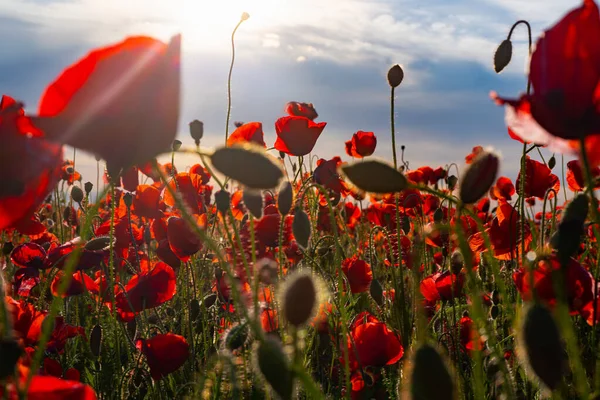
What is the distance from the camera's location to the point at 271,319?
2.03m

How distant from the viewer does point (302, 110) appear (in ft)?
9.08

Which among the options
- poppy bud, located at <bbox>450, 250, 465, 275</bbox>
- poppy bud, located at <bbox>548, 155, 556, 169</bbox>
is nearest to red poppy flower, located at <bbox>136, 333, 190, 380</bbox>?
poppy bud, located at <bbox>450, 250, 465, 275</bbox>

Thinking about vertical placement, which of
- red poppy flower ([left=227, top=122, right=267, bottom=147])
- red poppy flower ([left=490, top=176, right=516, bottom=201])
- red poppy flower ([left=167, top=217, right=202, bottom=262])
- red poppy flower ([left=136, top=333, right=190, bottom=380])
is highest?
red poppy flower ([left=490, top=176, right=516, bottom=201])

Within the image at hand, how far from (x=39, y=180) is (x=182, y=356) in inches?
42.7

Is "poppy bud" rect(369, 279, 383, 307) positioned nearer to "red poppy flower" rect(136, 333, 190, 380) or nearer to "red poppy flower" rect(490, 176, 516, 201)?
"red poppy flower" rect(136, 333, 190, 380)

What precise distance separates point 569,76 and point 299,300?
488 millimetres

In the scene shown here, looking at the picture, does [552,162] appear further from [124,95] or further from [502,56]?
[124,95]

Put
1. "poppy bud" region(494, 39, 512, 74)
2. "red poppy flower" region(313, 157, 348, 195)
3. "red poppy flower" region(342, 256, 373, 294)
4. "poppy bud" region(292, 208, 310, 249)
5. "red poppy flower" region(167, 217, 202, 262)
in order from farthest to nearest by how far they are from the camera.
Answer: "red poppy flower" region(313, 157, 348, 195) → "red poppy flower" region(342, 256, 373, 294) → "red poppy flower" region(167, 217, 202, 262) → "poppy bud" region(494, 39, 512, 74) → "poppy bud" region(292, 208, 310, 249)

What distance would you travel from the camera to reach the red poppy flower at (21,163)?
2.71 feet

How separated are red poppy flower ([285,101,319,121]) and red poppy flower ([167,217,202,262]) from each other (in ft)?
2.98

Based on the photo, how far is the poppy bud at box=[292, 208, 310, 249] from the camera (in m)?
1.29

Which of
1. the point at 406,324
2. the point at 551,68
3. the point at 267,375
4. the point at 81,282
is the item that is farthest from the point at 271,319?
the point at 551,68

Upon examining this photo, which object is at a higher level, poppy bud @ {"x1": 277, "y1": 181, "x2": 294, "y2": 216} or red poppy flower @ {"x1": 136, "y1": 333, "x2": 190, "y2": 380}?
poppy bud @ {"x1": 277, "y1": 181, "x2": 294, "y2": 216}

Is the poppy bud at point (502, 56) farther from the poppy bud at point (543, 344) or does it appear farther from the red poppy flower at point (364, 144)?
the red poppy flower at point (364, 144)
